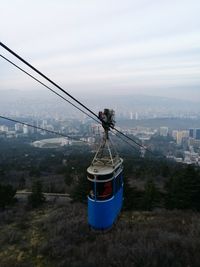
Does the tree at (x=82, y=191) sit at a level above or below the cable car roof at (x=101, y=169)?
below

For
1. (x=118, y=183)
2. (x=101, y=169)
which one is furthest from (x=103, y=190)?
(x=118, y=183)

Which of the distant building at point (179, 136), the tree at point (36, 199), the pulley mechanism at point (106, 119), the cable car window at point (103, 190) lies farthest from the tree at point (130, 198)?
the distant building at point (179, 136)

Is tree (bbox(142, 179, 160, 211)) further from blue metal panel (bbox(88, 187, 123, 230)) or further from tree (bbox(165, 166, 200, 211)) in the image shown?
blue metal panel (bbox(88, 187, 123, 230))

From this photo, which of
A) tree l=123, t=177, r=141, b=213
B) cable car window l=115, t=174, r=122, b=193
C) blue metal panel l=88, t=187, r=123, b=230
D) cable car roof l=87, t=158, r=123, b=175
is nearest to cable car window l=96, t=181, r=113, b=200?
blue metal panel l=88, t=187, r=123, b=230

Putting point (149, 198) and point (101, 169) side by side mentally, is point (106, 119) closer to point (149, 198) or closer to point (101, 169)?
point (101, 169)

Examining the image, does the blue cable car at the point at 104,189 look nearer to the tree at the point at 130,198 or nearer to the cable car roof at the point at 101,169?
the cable car roof at the point at 101,169

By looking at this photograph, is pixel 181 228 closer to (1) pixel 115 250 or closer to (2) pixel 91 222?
(1) pixel 115 250

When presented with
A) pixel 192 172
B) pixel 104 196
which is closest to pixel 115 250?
pixel 104 196

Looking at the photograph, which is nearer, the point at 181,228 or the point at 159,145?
the point at 181,228
